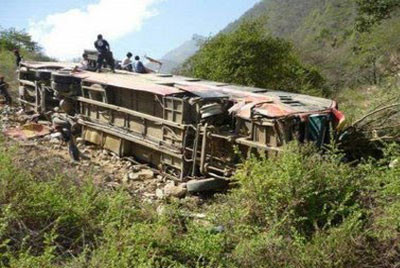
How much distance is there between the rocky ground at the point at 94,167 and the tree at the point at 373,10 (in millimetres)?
11612

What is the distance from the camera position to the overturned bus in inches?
348

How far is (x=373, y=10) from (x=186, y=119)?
11407 millimetres

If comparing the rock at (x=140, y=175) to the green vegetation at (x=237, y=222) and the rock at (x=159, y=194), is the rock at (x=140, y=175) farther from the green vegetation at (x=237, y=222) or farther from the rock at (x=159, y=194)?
the green vegetation at (x=237, y=222)

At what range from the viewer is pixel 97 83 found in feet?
42.9

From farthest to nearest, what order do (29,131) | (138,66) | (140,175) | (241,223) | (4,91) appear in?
(4,91) < (138,66) < (29,131) < (140,175) < (241,223)

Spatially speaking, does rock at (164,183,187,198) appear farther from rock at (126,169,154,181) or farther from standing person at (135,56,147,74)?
standing person at (135,56,147,74)

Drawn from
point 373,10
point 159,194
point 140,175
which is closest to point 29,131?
point 140,175

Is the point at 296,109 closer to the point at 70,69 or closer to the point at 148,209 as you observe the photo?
the point at 148,209

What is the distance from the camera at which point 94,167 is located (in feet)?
37.3

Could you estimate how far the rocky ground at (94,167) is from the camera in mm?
8312

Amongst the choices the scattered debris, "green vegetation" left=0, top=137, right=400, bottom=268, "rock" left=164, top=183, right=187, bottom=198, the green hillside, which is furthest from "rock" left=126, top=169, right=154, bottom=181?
the green hillside

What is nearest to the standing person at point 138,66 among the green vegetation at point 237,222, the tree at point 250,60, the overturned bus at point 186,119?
the overturned bus at point 186,119

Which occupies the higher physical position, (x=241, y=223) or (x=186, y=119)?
(x=186, y=119)

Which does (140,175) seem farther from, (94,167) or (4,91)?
(4,91)
